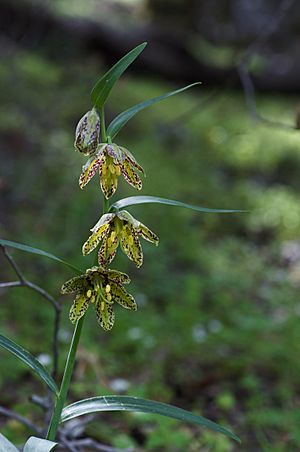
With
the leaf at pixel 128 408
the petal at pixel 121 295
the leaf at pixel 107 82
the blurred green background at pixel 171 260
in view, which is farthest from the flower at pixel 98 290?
the blurred green background at pixel 171 260

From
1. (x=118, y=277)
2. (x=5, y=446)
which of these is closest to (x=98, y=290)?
(x=118, y=277)

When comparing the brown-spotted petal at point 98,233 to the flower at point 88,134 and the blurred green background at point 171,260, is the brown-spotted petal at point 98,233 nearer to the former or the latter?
the flower at point 88,134

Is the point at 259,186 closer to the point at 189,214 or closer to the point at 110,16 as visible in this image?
the point at 189,214

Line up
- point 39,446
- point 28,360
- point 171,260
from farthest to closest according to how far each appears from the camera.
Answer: point 171,260, point 28,360, point 39,446

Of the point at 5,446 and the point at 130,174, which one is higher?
the point at 130,174

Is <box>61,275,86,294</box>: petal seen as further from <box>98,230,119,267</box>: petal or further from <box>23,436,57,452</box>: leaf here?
<box>23,436,57,452</box>: leaf

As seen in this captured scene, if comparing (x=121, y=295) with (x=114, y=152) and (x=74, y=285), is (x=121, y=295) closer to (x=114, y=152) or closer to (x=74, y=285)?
(x=74, y=285)
